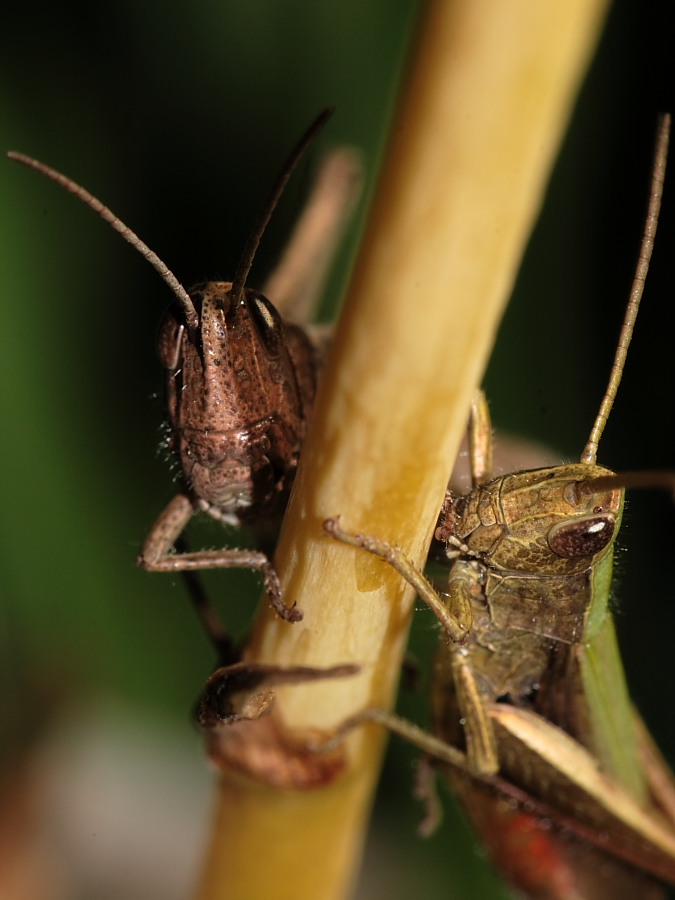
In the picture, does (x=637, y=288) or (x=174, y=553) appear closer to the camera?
(x=637, y=288)

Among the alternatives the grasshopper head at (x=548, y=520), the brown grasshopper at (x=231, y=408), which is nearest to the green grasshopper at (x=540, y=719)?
the grasshopper head at (x=548, y=520)

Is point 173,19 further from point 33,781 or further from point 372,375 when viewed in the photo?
point 33,781

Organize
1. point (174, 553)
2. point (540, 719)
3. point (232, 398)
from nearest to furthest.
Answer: point (232, 398) → point (174, 553) → point (540, 719)

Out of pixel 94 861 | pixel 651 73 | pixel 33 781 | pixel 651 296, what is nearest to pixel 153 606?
pixel 33 781

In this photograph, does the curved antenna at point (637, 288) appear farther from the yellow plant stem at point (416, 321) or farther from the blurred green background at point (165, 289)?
the yellow plant stem at point (416, 321)

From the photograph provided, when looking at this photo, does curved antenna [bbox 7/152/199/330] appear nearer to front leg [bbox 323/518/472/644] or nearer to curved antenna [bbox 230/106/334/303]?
curved antenna [bbox 230/106/334/303]

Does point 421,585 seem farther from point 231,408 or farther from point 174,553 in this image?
point 174,553

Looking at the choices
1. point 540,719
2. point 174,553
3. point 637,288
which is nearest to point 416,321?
point 637,288
